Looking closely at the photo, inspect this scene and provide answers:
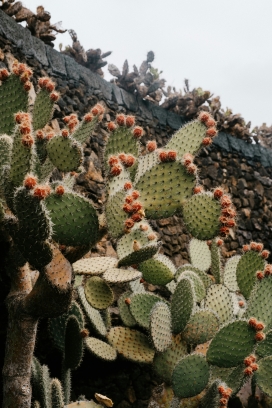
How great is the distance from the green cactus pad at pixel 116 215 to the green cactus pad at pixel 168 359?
80 centimetres

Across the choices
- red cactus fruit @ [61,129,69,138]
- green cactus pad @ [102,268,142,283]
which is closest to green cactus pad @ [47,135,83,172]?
red cactus fruit @ [61,129,69,138]

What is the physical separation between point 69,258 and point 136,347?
921mm

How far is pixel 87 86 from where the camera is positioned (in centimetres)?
336

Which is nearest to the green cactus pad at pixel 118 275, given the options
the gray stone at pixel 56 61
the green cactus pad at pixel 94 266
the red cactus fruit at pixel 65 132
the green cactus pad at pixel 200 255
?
the green cactus pad at pixel 94 266

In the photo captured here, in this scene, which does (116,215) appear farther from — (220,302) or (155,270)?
(220,302)

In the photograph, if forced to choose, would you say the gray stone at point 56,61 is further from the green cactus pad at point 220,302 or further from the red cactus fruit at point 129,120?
the green cactus pad at point 220,302

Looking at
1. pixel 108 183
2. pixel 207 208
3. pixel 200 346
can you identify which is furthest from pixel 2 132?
pixel 200 346

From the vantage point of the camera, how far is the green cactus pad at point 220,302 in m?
2.26

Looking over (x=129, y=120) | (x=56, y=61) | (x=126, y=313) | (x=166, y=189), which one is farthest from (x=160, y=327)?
(x=56, y=61)

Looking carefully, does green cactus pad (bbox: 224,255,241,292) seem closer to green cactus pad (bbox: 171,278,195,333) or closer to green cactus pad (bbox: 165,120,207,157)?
green cactus pad (bbox: 171,278,195,333)

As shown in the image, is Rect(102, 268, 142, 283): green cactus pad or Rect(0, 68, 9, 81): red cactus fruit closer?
Rect(102, 268, 142, 283): green cactus pad

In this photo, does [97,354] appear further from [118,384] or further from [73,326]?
[118,384]

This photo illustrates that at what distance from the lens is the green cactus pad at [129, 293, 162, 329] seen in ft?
7.38

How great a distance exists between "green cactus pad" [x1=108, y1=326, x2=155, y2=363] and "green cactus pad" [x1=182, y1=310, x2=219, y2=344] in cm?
29
